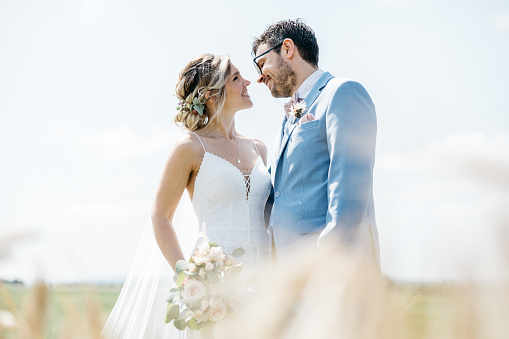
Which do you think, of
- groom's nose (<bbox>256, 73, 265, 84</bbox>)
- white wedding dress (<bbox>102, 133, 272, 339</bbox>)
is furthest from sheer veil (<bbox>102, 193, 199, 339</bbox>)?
groom's nose (<bbox>256, 73, 265, 84</bbox>)

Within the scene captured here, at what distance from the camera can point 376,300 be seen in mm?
435

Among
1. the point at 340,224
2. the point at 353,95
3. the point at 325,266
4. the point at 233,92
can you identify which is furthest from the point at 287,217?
the point at 325,266

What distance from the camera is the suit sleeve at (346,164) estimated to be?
371cm

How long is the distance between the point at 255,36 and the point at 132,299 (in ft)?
10.0

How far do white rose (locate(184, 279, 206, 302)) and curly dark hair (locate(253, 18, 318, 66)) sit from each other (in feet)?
8.64

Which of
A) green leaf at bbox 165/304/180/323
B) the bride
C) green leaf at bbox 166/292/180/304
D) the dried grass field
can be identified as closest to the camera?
the dried grass field

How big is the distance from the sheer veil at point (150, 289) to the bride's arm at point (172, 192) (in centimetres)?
40

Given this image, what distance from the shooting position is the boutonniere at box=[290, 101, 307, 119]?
4.56 meters

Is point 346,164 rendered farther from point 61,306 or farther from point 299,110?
point 61,306

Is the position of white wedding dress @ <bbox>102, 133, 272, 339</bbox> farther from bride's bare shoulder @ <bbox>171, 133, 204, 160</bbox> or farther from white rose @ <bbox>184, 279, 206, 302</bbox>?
white rose @ <bbox>184, 279, 206, 302</bbox>

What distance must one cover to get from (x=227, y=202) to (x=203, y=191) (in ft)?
0.88

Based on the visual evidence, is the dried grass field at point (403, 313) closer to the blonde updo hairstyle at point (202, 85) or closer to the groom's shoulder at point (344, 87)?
the groom's shoulder at point (344, 87)

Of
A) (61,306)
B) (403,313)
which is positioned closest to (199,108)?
(61,306)

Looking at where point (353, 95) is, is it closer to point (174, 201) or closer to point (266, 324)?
point (174, 201)
